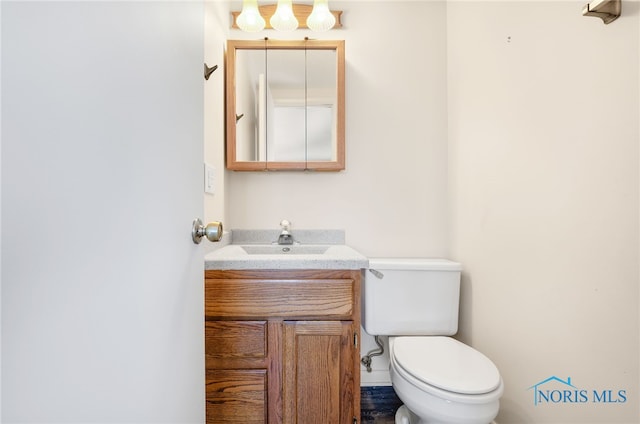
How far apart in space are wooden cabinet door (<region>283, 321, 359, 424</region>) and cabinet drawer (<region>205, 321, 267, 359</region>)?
0.09 meters

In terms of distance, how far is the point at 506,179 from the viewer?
118 centimetres

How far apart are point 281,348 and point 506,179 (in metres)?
1.09

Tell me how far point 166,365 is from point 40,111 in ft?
1.42

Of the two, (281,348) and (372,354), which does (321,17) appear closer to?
(281,348)

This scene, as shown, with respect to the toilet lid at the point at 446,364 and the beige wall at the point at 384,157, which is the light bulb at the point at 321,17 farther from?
the toilet lid at the point at 446,364

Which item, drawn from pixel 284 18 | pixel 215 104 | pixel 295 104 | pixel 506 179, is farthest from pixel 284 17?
pixel 506 179

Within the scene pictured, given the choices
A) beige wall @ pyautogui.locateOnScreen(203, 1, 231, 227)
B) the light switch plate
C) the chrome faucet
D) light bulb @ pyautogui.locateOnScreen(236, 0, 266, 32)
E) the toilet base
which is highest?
light bulb @ pyautogui.locateOnScreen(236, 0, 266, 32)

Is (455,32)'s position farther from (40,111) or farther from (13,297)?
(13,297)

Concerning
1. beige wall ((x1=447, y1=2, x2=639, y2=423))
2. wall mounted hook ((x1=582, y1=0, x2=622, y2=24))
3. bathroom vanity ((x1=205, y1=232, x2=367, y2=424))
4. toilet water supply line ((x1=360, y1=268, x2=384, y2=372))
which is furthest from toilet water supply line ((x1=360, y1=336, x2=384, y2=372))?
wall mounted hook ((x1=582, y1=0, x2=622, y2=24))

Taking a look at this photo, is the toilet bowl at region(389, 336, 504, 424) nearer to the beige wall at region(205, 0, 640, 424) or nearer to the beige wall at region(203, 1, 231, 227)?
the beige wall at region(205, 0, 640, 424)

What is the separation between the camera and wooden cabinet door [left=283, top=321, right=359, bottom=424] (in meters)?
1.00

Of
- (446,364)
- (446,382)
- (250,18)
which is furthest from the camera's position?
(250,18)

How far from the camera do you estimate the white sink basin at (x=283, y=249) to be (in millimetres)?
1472

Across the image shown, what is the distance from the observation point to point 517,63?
1.13 meters
